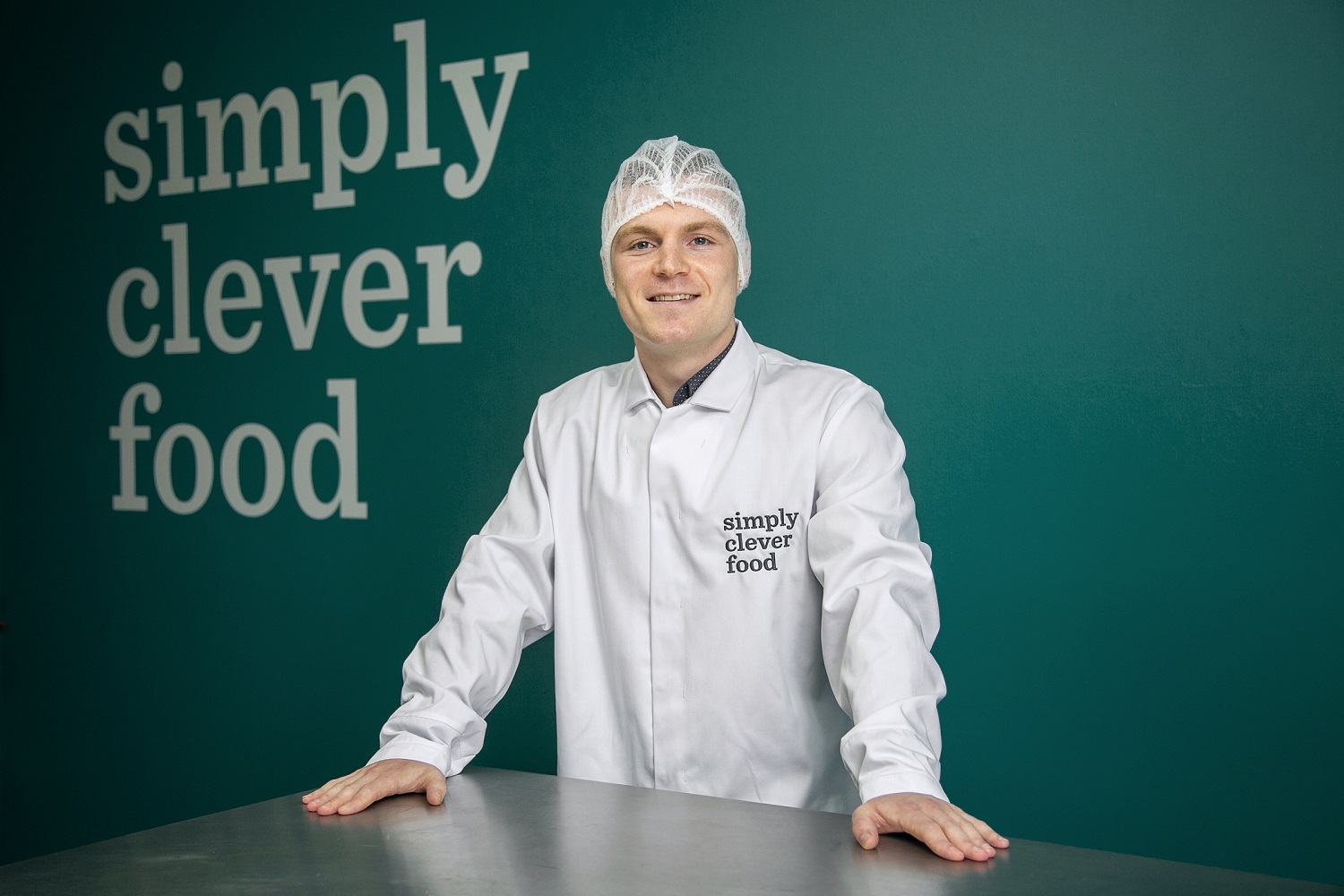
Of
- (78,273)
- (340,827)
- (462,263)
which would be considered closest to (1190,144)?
(462,263)

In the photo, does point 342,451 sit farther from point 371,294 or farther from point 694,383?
point 694,383

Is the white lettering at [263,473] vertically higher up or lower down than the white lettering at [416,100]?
lower down

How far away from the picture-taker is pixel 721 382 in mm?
1772

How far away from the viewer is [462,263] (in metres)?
2.51

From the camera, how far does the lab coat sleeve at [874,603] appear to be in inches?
52.9

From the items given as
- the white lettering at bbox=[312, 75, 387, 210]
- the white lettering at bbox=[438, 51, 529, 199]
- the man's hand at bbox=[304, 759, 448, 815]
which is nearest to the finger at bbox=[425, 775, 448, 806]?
the man's hand at bbox=[304, 759, 448, 815]

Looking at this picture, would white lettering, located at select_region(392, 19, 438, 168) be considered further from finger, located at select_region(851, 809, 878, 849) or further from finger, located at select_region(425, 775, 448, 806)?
finger, located at select_region(851, 809, 878, 849)

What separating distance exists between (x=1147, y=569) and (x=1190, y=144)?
673mm

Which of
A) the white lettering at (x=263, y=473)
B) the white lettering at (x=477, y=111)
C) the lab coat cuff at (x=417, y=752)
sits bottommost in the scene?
the lab coat cuff at (x=417, y=752)

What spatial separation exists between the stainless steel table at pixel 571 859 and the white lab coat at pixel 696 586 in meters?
0.27

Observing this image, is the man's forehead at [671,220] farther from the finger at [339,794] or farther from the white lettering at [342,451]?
the white lettering at [342,451]

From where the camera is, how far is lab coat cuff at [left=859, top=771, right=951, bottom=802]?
4.18 feet

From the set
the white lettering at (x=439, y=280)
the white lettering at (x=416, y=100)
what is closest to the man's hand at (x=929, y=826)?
the white lettering at (x=439, y=280)

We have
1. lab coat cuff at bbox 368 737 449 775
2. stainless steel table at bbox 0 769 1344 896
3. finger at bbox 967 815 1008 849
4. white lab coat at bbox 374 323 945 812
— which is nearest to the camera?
stainless steel table at bbox 0 769 1344 896
